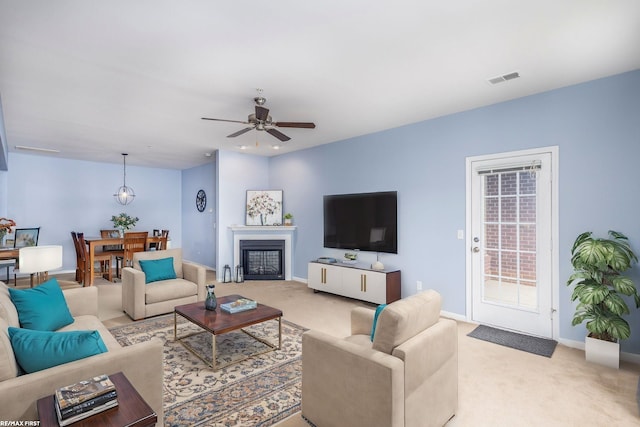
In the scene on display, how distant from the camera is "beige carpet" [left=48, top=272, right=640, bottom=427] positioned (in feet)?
7.05

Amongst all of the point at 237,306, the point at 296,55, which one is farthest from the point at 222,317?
the point at 296,55

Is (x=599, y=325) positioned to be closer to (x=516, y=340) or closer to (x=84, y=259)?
(x=516, y=340)

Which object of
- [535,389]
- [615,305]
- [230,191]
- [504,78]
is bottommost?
[535,389]

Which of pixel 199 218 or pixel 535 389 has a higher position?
pixel 199 218

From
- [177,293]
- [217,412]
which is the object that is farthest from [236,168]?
[217,412]

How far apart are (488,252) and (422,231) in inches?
34.0

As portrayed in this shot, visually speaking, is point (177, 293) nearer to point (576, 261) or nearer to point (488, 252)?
point (488, 252)

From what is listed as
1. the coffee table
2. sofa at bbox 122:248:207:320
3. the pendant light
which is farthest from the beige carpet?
the pendant light

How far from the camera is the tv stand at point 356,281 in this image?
14.8 feet

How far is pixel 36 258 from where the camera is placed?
9.64 feet

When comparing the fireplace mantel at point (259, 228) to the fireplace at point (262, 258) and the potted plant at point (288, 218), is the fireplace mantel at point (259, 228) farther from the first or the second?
the fireplace at point (262, 258)

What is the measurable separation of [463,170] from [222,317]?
129 inches

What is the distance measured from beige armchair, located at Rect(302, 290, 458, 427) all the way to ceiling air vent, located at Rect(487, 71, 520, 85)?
2276 millimetres

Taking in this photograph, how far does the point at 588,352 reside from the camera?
296 cm
